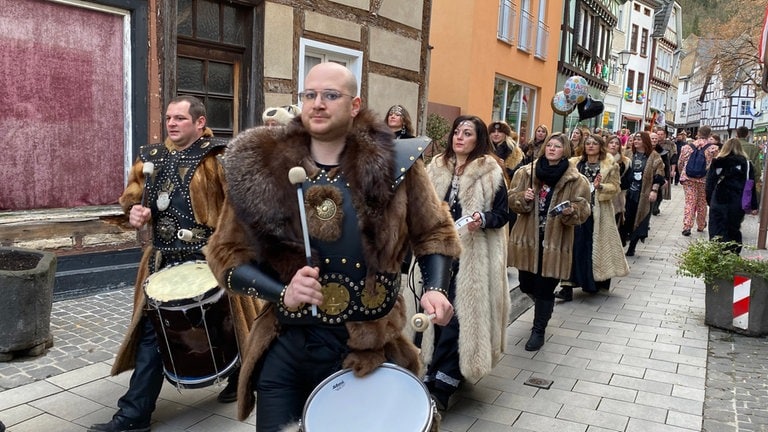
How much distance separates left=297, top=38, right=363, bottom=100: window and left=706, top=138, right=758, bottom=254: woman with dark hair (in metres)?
5.76

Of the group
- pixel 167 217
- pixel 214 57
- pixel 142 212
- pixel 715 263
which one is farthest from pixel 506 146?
pixel 142 212

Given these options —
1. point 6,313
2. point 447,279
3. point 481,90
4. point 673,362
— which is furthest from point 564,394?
point 481,90

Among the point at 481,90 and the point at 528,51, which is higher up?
the point at 528,51

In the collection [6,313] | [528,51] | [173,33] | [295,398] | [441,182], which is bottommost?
[6,313]

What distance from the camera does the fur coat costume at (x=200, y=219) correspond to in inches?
149

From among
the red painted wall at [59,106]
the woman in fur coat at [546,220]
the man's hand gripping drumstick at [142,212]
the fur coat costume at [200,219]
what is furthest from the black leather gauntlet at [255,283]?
the red painted wall at [59,106]

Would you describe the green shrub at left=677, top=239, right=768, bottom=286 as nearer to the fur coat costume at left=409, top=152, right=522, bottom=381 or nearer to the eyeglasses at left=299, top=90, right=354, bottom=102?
the fur coat costume at left=409, top=152, right=522, bottom=381

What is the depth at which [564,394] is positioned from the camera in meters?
4.67

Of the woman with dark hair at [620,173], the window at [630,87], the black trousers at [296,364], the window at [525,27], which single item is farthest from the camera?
the window at [630,87]

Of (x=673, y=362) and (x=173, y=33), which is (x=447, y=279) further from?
(x=173, y=33)

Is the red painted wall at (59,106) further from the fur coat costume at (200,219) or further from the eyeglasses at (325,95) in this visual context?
the eyeglasses at (325,95)

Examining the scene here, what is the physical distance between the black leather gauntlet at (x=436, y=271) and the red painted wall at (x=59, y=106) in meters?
5.05

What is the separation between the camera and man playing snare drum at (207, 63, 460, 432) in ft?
7.61

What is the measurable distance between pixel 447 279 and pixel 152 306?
179 centimetres
